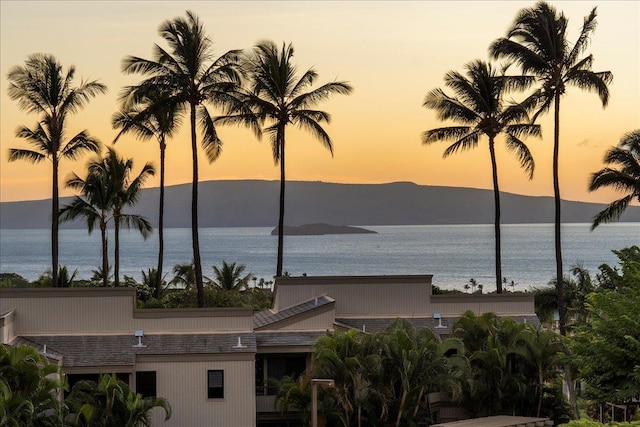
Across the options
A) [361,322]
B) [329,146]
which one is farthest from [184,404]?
[329,146]

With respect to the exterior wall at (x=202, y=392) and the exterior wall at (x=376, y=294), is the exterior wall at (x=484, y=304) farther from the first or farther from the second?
the exterior wall at (x=202, y=392)

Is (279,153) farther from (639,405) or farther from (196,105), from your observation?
(639,405)

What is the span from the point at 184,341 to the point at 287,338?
12.7ft

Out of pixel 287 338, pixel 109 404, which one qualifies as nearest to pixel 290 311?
pixel 287 338

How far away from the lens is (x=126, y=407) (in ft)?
105

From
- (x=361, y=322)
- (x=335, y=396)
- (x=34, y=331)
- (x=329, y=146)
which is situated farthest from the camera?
(x=329, y=146)

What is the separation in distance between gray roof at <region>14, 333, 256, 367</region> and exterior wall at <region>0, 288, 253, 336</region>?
1.03 ft

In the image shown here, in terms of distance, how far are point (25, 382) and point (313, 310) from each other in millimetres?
12798

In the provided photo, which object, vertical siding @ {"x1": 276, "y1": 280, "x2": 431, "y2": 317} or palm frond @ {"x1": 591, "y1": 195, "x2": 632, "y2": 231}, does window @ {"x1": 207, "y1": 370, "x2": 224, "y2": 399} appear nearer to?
vertical siding @ {"x1": 276, "y1": 280, "x2": 431, "y2": 317}

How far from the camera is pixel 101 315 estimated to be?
38125 mm

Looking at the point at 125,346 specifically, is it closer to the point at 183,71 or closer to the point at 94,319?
the point at 94,319

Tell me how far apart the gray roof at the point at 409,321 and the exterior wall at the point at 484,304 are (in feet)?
1.77

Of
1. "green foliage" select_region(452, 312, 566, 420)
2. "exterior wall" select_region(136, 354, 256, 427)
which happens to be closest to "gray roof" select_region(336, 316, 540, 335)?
"green foliage" select_region(452, 312, 566, 420)

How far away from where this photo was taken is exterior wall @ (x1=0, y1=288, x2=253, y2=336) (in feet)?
124
